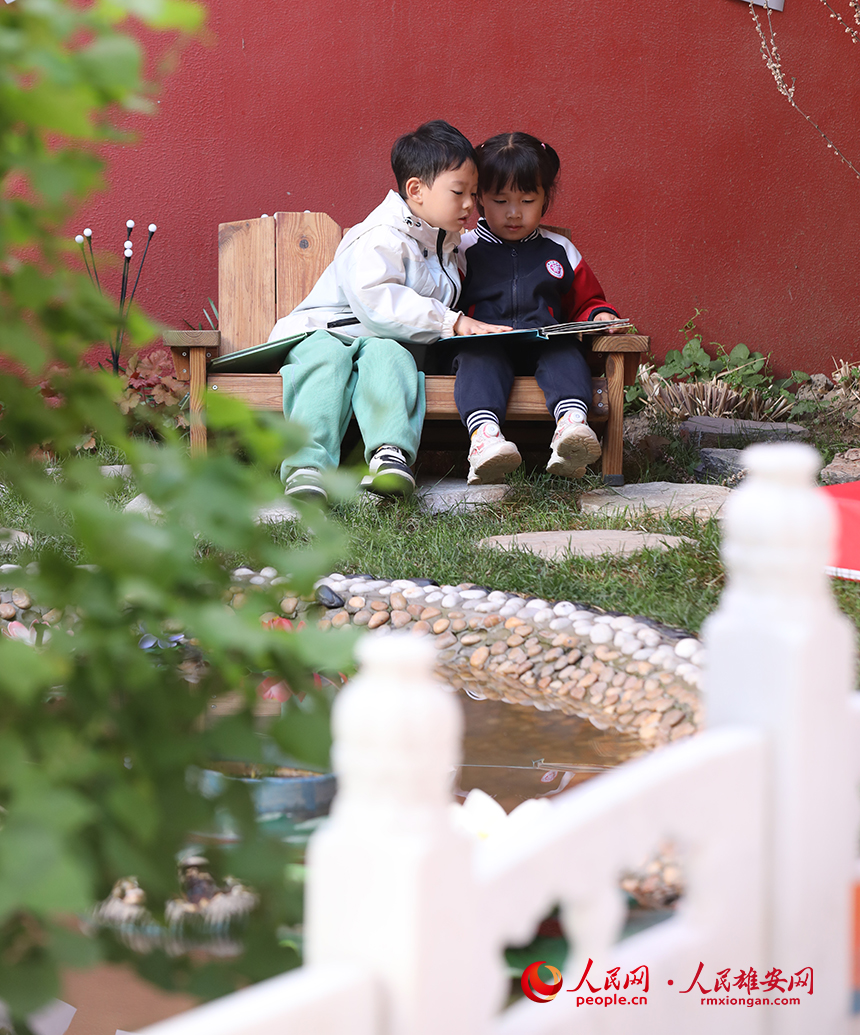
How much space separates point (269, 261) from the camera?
371 centimetres

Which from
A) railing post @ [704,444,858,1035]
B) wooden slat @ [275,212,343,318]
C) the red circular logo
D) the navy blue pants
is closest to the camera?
railing post @ [704,444,858,1035]

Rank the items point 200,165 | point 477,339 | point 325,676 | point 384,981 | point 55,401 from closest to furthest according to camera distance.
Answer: point 384,981 → point 325,676 → point 477,339 → point 55,401 → point 200,165

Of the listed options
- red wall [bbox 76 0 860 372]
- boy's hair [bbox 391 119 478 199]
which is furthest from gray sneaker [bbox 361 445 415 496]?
red wall [bbox 76 0 860 372]

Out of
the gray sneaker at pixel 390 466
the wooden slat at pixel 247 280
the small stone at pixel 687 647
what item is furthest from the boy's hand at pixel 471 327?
the small stone at pixel 687 647

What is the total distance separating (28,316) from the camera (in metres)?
0.57

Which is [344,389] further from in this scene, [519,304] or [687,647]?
[687,647]

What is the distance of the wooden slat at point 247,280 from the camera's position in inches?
146

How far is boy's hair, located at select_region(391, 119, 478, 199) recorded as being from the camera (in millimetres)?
3236

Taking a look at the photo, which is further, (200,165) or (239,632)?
(200,165)

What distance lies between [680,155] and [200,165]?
205 cm

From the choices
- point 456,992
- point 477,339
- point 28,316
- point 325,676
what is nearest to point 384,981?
point 456,992

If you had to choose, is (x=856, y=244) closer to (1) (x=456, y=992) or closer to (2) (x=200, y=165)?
(2) (x=200, y=165)

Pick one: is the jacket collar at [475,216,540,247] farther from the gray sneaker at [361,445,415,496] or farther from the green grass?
the gray sneaker at [361,445,415,496]

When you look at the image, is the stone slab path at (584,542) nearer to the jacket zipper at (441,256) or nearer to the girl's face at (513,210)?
the jacket zipper at (441,256)
